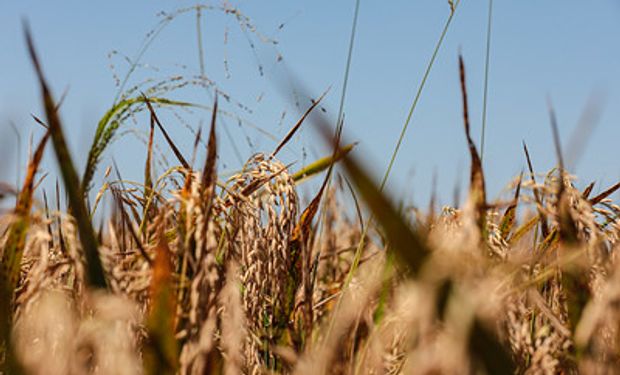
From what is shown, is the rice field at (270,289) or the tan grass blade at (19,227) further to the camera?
the tan grass blade at (19,227)

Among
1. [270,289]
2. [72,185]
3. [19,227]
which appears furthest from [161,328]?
[270,289]

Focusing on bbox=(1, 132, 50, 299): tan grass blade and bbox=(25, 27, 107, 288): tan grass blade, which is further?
bbox=(1, 132, 50, 299): tan grass blade

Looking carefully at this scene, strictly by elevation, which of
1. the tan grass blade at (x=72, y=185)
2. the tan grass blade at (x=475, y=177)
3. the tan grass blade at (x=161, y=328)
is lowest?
the tan grass blade at (x=475, y=177)

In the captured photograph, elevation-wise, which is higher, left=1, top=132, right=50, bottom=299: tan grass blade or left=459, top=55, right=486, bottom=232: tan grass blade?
left=1, top=132, right=50, bottom=299: tan grass blade

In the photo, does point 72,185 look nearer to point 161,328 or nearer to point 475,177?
point 161,328

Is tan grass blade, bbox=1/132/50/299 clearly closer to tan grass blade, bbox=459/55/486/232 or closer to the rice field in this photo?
the rice field

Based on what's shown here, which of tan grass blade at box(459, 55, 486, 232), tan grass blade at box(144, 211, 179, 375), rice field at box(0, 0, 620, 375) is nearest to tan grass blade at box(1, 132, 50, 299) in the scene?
rice field at box(0, 0, 620, 375)

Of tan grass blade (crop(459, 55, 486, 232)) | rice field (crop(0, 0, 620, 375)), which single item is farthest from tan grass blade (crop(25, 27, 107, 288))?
tan grass blade (crop(459, 55, 486, 232))

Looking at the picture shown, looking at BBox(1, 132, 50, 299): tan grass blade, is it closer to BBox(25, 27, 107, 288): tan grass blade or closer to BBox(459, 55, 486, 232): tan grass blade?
BBox(25, 27, 107, 288): tan grass blade

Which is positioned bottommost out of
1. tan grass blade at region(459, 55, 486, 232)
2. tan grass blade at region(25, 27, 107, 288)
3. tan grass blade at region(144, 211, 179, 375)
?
tan grass blade at region(459, 55, 486, 232)

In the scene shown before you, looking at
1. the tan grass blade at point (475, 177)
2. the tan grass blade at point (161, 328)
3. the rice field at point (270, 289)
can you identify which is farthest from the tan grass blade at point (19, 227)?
the tan grass blade at point (475, 177)

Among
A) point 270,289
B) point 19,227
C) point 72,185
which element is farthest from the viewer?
point 270,289

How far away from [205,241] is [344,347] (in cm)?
32

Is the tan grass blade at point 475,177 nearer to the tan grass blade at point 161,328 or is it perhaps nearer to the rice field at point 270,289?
the rice field at point 270,289
